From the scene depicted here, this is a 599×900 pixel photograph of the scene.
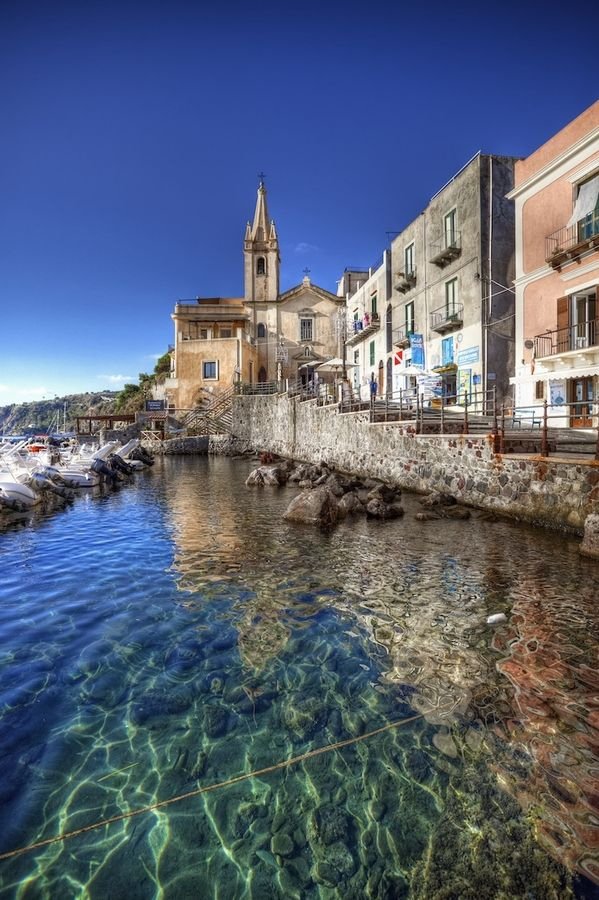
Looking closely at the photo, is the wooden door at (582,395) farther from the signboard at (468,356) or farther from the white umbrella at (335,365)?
the white umbrella at (335,365)

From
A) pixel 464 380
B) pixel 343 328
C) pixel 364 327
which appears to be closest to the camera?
pixel 464 380

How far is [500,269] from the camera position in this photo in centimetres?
2162

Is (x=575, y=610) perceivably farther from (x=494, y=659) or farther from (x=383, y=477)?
(x=383, y=477)

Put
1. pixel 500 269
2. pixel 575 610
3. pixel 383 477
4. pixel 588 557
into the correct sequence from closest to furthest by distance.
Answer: pixel 575 610 < pixel 588 557 < pixel 383 477 < pixel 500 269

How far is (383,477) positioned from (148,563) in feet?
39.5

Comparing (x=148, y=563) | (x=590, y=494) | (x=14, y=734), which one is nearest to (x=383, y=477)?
(x=590, y=494)

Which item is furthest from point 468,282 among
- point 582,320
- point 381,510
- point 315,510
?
point 315,510

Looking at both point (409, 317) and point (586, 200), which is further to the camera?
point (409, 317)

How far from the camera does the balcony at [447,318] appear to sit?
75.6 feet

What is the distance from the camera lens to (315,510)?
1198cm

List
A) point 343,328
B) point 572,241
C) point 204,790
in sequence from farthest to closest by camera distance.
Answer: point 343,328, point 572,241, point 204,790

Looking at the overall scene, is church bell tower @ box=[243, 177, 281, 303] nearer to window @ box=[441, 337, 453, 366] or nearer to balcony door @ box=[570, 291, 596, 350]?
window @ box=[441, 337, 453, 366]

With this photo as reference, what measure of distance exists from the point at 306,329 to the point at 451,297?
2654cm

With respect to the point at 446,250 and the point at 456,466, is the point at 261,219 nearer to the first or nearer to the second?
the point at 446,250
